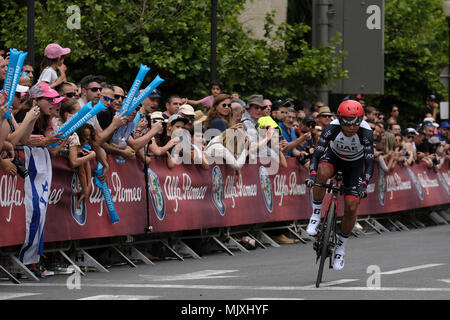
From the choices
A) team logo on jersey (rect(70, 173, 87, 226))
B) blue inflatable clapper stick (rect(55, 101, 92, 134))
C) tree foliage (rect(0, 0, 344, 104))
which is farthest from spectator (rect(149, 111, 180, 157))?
tree foliage (rect(0, 0, 344, 104))

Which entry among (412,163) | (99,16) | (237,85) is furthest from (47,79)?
(412,163)

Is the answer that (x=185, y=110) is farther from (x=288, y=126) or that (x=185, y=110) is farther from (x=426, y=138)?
(x=426, y=138)

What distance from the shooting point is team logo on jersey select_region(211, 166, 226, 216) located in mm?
17406

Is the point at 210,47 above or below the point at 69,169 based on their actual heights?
above

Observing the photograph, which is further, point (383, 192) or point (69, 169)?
point (383, 192)

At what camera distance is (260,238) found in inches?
755

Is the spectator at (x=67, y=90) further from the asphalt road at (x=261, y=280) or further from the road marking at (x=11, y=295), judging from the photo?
the road marking at (x=11, y=295)

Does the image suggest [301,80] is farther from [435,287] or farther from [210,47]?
[435,287]

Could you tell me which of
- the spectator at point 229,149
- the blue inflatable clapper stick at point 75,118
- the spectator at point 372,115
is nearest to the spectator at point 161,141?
the spectator at point 229,149

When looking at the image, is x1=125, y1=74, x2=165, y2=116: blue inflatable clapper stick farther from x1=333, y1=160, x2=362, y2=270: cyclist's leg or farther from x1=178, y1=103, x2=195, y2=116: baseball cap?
x1=333, y1=160, x2=362, y2=270: cyclist's leg

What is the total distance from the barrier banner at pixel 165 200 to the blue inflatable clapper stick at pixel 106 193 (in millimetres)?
63

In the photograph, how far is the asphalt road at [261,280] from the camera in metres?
11.2

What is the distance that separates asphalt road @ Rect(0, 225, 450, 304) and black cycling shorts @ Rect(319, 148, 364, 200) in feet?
3.41

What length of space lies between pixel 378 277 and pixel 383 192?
11.2 m
